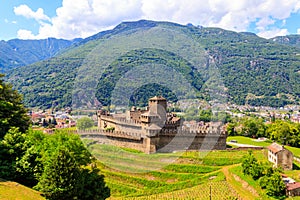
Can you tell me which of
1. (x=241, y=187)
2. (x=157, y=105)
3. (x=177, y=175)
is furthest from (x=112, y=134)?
(x=241, y=187)

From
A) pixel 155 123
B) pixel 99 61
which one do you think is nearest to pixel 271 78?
pixel 99 61

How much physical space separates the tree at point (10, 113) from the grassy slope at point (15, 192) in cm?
755

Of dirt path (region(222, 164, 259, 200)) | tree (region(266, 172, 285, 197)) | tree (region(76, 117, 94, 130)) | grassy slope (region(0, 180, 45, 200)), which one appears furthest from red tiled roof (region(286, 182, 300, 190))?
tree (region(76, 117, 94, 130))

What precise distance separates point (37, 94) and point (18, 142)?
11764 cm

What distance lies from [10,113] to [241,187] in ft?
78.7

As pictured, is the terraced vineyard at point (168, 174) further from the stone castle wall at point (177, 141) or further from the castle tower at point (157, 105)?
the castle tower at point (157, 105)

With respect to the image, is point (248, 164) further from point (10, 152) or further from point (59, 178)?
point (10, 152)

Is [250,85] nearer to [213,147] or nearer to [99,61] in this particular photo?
[99,61]

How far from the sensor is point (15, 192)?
627 inches

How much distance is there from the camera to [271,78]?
15350 cm

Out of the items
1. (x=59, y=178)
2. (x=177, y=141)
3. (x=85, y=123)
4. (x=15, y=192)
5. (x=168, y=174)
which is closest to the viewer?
(x=15, y=192)

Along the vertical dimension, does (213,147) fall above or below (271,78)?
below

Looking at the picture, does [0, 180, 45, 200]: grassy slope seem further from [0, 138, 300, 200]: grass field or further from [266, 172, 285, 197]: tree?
[266, 172, 285, 197]: tree

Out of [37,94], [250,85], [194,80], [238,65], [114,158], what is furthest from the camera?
[238,65]
